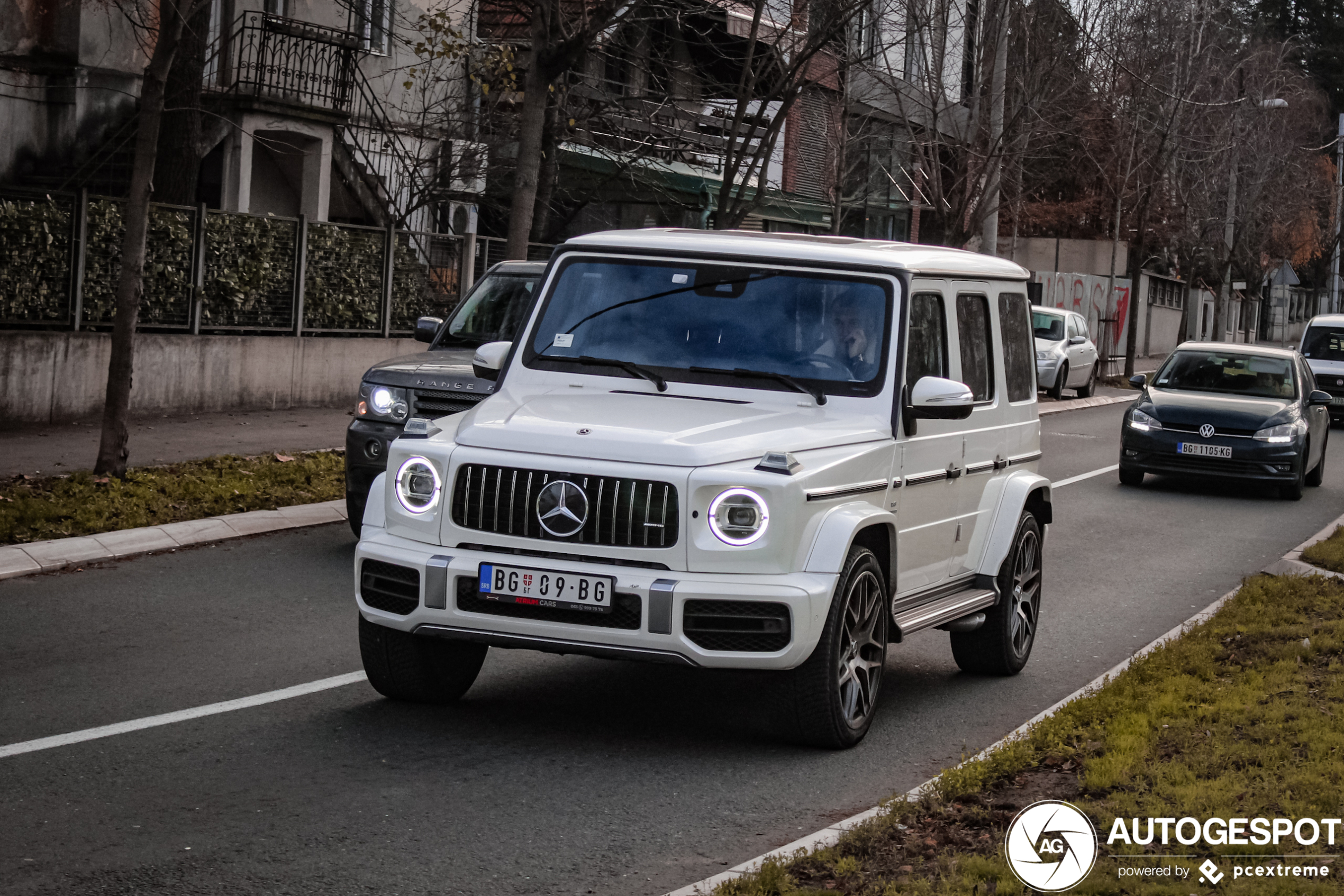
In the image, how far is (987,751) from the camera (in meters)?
6.67

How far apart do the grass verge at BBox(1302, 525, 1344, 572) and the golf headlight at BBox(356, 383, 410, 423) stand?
21.4 feet

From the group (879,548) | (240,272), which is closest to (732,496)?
(879,548)

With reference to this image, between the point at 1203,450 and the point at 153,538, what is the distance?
11.6 metres

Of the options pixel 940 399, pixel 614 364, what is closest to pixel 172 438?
pixel 614 364

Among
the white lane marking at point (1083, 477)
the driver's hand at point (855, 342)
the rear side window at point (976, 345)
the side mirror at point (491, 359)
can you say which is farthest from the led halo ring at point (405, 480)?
the white lane marking at point (1083, 477)

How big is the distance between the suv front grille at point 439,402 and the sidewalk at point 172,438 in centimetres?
410

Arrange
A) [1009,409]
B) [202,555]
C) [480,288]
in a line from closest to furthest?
[1009,409], [202,555], [480,288]

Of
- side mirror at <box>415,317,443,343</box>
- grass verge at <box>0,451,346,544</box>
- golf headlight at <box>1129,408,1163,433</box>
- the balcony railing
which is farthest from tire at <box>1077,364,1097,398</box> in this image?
side mirror at <box>415,317,443,343</box>

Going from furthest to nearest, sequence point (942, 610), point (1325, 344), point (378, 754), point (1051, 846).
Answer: point (1325, 344)
point (942, 610)
point (378, 754)
point (1051, 846)

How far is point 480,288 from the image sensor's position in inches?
514

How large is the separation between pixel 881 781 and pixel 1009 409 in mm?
2843

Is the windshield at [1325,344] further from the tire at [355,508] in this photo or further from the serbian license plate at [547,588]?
the serbian license plate at [547,588]

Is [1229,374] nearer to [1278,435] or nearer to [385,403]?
[1278,435]

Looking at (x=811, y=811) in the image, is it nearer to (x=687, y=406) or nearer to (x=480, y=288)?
(x=687, y=406)
